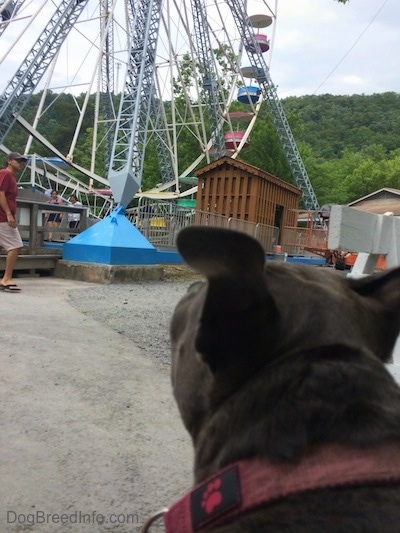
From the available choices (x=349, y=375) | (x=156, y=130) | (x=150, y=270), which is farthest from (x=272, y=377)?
(x=156, y=130)

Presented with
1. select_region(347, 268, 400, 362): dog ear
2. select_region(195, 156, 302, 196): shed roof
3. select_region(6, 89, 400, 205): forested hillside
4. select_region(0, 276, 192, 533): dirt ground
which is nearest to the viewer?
select_region(347, 268, 400, 362): dog ear

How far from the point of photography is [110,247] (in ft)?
29.7

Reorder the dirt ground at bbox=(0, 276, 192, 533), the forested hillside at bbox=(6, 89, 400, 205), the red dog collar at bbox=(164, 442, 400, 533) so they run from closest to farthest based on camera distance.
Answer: the red dog collar at bbox=(164, 442, 400, 533) < the dirt ground at bbox=(0, 276, 192, 533) < the forested hillside at bbox=(6, 89, 400, 205)

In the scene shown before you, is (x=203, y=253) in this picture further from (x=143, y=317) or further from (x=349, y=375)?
(x=143, y=317)

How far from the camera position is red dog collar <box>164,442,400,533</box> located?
96cm

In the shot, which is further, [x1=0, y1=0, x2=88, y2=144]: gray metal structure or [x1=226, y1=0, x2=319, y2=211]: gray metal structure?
[x1=226, y1=0, x2=319, y2=211]: gray metal structure

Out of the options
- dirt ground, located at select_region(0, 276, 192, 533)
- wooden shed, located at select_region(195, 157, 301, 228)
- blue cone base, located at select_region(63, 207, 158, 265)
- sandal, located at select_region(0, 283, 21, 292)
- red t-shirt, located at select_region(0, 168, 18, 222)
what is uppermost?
wooden shed, located at select_region(195, 157, 301, 228)

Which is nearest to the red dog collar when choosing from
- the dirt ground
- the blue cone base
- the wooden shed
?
the dirt ground

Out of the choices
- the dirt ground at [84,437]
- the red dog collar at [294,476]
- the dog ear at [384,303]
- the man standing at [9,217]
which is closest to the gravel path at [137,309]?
the dirt ground at [84,437]

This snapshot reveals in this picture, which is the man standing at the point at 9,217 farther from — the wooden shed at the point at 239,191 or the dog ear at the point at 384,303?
the wooden shed at the point at 239,191

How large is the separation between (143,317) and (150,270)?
362cm

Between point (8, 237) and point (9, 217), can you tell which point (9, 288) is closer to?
point (8, 237)

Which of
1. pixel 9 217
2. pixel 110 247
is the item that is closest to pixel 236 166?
pixel 110 247

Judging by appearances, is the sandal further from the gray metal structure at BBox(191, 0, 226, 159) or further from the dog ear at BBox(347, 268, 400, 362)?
the gray metal structure at BBox(191, 0, 226, 159)
